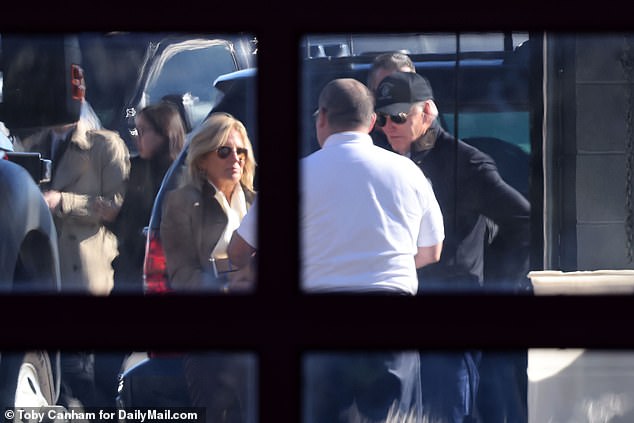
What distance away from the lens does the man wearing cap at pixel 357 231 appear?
3.49ft

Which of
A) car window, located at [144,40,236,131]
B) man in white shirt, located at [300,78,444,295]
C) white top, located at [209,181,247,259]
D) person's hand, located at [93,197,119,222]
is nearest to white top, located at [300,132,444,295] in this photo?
man in white shirt, located at [300,78,444,295]

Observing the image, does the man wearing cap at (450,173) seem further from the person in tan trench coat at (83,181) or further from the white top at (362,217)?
the person in tan trench coat at (83,181)

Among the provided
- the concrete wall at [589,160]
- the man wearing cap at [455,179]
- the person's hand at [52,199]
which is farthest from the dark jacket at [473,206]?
the person's hand at [52,199]

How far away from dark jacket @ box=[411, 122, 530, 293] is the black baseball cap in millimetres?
49

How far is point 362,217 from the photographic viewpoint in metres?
1.25

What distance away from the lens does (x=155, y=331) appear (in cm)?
96

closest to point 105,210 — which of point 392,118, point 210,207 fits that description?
point 210,207

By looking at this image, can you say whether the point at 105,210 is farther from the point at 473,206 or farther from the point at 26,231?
the point at 473,206

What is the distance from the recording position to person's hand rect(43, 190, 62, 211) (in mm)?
1282

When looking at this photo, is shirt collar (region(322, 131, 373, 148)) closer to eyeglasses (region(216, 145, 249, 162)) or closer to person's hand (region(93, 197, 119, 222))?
eyeglasses (region(216, 145, 249, 162))

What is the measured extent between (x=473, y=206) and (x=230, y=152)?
0.34m

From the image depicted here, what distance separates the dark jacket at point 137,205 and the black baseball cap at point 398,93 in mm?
307

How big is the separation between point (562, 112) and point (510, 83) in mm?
344

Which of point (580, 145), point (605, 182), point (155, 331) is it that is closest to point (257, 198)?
point (155, 331)
